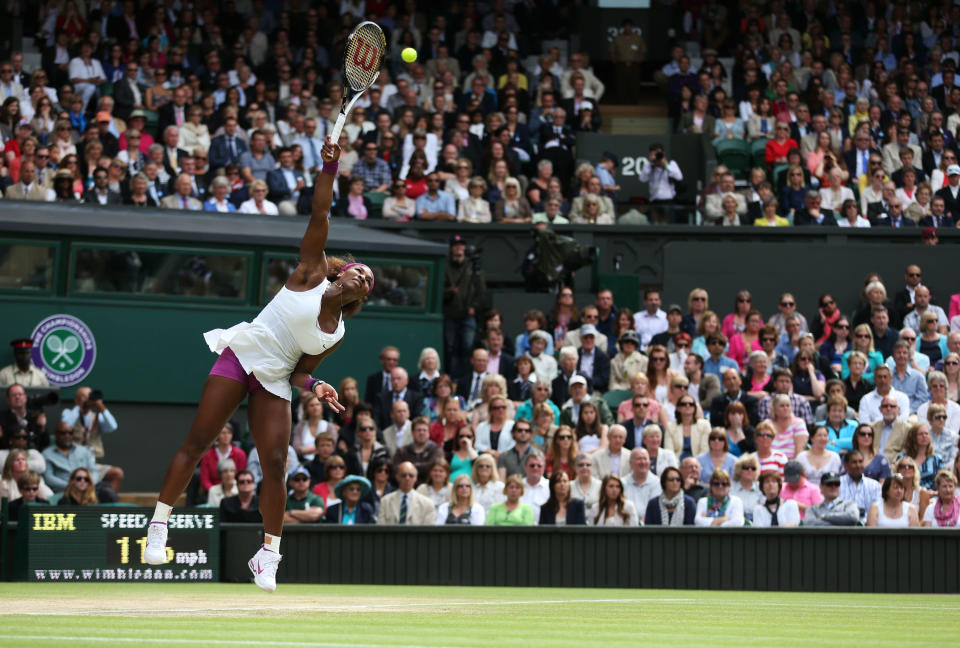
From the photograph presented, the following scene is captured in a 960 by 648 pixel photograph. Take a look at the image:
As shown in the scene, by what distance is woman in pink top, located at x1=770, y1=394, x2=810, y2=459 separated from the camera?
14.4 m

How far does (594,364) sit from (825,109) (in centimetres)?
692

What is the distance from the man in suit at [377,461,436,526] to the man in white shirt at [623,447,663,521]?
1744 millimetres

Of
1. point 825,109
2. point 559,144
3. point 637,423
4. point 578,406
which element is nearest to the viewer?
point 637,423

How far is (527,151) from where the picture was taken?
65.3 ft

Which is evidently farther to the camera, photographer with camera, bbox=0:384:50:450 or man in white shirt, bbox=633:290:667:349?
man in white shirt, bbox=633:290:667:349

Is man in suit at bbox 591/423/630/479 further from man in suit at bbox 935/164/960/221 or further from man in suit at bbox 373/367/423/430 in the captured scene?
man in suit at bbox 935/164/960/221

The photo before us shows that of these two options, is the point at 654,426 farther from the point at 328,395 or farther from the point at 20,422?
the point at 328,395

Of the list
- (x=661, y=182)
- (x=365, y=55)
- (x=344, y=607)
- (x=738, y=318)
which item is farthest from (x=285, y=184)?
(x=344, y=607)

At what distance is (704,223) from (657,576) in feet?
23.6

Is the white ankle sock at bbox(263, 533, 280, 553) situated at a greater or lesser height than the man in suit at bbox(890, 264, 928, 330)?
lesser

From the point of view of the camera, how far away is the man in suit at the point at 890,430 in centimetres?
1462

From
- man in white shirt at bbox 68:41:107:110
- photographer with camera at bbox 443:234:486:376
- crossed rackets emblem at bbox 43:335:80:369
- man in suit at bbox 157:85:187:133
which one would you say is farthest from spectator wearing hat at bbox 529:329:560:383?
man in white shirt at bbox 68:41:107:110

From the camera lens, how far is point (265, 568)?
8.46m

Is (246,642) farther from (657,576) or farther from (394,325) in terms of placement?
(394,325)
